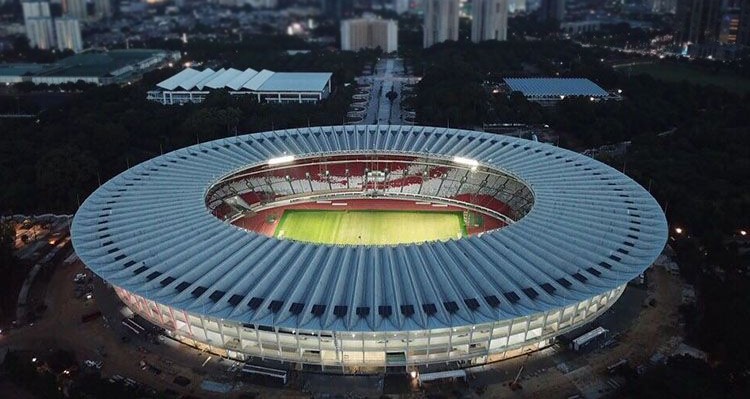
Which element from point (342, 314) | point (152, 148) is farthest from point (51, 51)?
point (342, 314)

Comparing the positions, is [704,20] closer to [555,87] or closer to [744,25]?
[744,25]

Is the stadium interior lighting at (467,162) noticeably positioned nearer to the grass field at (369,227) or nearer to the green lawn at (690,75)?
the grass field at (369,227)

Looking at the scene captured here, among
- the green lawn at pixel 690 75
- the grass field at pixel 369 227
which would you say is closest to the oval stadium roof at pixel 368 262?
the grass field at pixel 369 227

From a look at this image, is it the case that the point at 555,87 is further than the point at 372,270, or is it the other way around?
the point at 555,87

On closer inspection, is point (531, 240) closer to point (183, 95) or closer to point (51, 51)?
point (183, 95)

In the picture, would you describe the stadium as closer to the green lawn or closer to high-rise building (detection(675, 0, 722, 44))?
the green lawn

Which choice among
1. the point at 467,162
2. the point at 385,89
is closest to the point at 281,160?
the point at 467,162
